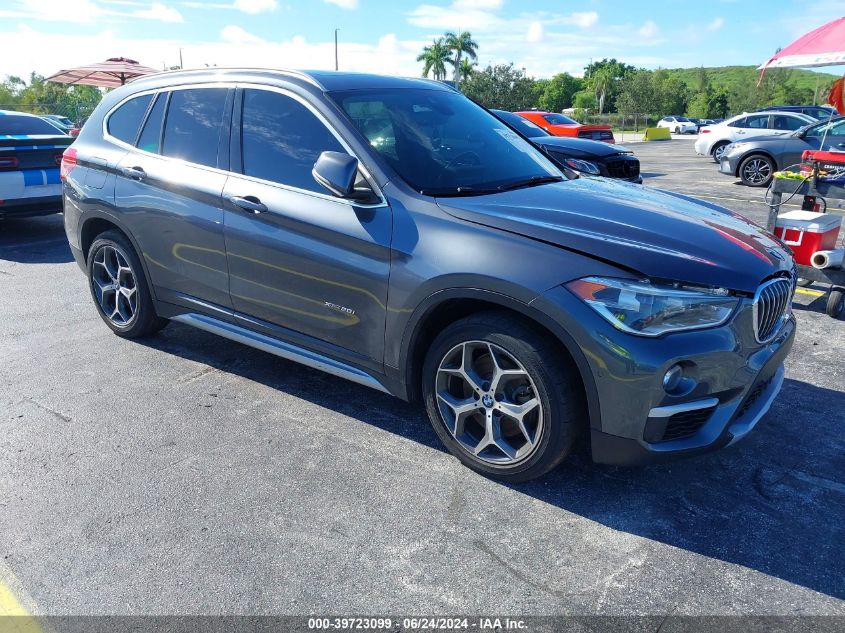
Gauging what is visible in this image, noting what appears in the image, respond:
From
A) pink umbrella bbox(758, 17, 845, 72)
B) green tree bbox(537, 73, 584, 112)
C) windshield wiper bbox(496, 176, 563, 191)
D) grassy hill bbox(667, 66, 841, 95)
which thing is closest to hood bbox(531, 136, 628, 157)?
pink umbrella bbox(758, 17, 845, 72)

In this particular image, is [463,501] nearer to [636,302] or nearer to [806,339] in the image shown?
[636,302]

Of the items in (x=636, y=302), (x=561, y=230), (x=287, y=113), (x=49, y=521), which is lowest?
(x=49, y=521)

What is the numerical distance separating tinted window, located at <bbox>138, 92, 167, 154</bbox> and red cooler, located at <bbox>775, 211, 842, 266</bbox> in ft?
16.4

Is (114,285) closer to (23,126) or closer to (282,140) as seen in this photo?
(282,140)

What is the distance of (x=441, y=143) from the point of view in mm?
3615

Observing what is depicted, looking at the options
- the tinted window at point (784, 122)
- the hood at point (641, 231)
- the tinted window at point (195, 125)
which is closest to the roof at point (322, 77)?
the tinted window at point (195, 125)

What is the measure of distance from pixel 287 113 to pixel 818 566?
10.5ft

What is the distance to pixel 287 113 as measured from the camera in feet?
11.7

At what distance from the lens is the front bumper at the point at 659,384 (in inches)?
101

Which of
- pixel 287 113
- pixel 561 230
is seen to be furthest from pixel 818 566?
pixel 287 113

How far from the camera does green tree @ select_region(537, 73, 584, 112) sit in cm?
13400

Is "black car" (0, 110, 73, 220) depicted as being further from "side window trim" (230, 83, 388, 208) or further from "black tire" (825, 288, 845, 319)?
"black tire" (825, 288, 845, 319)

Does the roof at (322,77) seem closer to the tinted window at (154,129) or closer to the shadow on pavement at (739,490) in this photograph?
the tinted window at (154,129)

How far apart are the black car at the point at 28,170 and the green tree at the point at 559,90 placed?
13007cm
